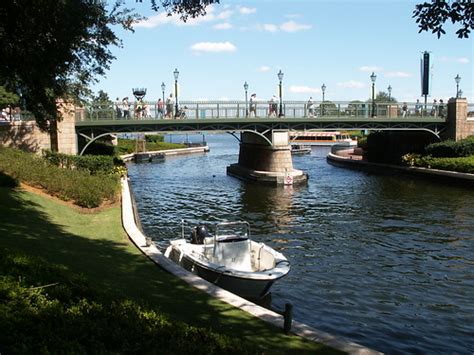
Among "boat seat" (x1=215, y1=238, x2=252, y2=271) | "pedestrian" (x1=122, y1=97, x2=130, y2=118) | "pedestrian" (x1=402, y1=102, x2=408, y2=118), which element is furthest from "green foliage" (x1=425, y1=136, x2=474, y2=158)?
"boat seat" (x1=215, y1=238, x2=252, y2=271)

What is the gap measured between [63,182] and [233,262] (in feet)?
34.1

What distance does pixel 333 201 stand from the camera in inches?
1284

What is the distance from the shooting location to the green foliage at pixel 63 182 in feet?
67.8

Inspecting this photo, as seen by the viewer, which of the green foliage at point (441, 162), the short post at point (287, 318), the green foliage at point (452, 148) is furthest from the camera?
the green foliage at point (452, 148)

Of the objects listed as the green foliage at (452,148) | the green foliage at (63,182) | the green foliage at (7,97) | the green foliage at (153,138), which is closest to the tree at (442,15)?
the green foliage at (63,182)

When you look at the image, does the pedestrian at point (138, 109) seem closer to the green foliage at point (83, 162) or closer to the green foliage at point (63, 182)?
the green foliage at point (83, 162)

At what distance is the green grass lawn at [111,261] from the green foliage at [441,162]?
28.6 meters

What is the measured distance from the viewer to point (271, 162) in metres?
43.2

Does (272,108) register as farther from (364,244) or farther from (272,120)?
(364,244)

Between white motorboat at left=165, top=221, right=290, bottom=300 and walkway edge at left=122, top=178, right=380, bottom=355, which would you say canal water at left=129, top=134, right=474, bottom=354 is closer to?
white motorboat at left=165, top=221, right=290, bottom=300

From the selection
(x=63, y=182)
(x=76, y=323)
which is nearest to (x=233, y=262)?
(x=76, y=323)

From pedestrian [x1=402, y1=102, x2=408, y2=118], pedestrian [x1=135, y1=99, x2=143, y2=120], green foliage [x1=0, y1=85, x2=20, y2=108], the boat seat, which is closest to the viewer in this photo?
the boat seat

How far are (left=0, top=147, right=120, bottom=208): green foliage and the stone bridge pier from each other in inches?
717

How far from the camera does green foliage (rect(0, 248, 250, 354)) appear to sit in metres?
5.54
